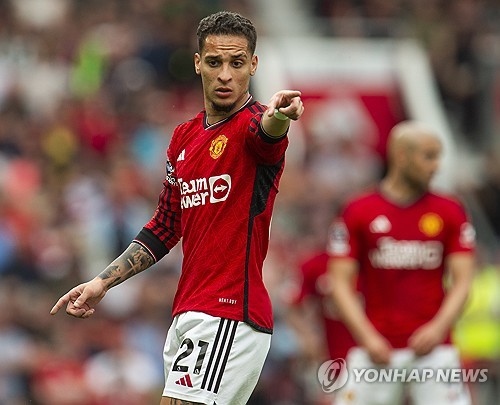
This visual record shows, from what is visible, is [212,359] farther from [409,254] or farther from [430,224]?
[430,224]

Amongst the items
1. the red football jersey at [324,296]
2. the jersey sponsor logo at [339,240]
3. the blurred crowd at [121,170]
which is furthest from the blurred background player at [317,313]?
the jersey sponsor logo at [339,240]

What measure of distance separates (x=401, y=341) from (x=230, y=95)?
3747mm

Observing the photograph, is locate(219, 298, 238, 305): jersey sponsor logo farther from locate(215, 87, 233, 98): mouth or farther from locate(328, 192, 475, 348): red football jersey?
locate(328, 192, 475, 348): red football jersey

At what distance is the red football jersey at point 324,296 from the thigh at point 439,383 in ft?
4.53

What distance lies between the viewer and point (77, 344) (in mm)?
12703

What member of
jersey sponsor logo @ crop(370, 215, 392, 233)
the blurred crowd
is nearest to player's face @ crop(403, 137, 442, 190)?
jersey sponsor logo @ crop(370, 215, 392, 233)

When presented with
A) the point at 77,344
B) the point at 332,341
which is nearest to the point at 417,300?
the point at 332,341

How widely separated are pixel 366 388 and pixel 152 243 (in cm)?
313

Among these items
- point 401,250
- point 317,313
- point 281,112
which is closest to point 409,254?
point 401,250

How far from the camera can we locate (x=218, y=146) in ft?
20.6

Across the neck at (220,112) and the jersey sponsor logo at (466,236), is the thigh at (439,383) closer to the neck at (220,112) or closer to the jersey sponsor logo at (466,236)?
the jersey sponsor logo at (466,236)

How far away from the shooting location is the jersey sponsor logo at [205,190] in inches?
246

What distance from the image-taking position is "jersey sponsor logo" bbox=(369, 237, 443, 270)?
9.51m

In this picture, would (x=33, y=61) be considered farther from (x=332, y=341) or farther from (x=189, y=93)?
(x=332, y=341)
